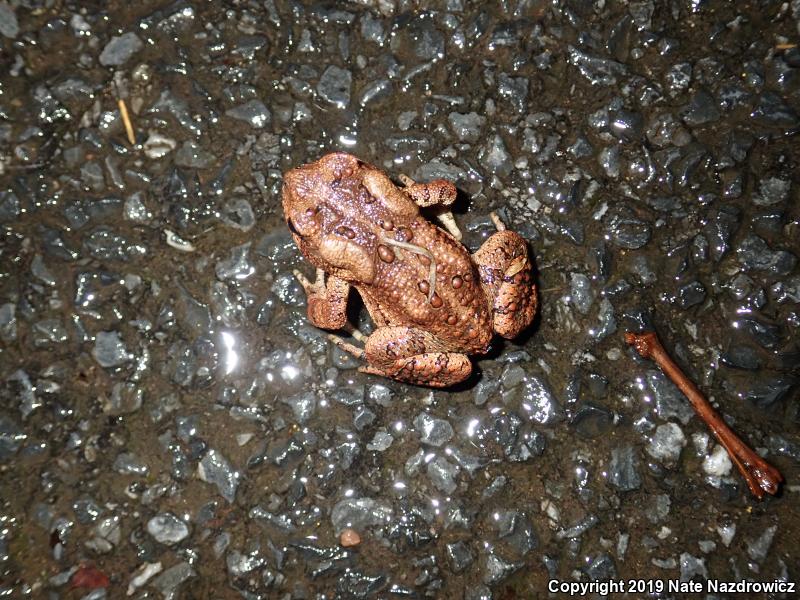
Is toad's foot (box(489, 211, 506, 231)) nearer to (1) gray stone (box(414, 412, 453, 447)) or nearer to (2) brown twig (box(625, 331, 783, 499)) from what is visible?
(2) brown twig (box(625, 331, 783, 499))

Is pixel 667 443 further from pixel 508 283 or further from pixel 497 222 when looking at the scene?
pixel 497 222

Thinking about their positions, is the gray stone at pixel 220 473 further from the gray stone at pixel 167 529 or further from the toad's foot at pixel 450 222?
the toad's foot at pixel 450 222

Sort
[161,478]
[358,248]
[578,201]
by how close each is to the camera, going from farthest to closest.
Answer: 1. [578,201]
2. [161,478]
3. [358,248]

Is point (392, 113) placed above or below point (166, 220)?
above

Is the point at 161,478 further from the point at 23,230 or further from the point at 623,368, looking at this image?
the point at 623,368

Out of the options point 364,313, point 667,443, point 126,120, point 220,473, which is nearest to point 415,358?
point 364,313

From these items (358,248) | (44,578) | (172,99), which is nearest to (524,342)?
(358,248)

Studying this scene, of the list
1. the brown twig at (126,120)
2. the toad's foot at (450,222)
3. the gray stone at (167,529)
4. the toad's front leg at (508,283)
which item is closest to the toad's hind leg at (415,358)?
the toad's front leg at (508,283)

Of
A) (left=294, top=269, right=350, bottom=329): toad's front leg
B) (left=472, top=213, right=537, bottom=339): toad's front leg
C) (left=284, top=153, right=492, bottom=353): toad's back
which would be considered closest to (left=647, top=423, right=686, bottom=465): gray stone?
(left=472, top=213, right=537, bottom=339): toad's front leg
